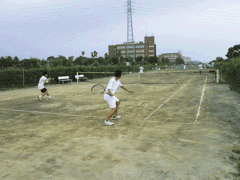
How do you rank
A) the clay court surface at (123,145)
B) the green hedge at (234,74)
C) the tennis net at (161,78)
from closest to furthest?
the clay court surface at (123,145), the green hedge at (234,74), the tennis net at (161,78)

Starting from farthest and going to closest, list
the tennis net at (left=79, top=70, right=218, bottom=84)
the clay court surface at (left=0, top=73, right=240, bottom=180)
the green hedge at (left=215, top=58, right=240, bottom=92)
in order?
the tennis net at (left=79, top=70, right=218, bottom=84), the green hedge at (left=215, top=58, right=240, bottom=92), the clay court surface at (left=0, top=73, right=240, bottom=180)

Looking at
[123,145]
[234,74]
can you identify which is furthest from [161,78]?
[123,145]

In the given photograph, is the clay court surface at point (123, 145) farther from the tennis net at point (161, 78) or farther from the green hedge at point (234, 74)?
the tennis net at point (161, 78)

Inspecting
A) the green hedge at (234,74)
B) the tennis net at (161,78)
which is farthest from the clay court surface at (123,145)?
the tennis net at (161,78)

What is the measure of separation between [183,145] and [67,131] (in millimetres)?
3364

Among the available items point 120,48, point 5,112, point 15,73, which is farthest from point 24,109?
point 120,48

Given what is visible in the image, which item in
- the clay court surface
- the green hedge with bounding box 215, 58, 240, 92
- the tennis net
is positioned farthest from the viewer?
the tennis net

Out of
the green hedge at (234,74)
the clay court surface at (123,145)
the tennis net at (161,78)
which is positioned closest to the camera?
the clay court surface at (123,145)

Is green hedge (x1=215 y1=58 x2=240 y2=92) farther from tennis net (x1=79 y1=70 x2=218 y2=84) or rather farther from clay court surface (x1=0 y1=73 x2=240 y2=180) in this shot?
clay court surface (x1=0 y1=73 x2=240 y2=180)

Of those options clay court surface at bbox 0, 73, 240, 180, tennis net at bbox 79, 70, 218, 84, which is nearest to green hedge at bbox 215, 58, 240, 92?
tennis net at bbox 79, 70, 218, 84

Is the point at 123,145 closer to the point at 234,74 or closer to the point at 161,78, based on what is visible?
the point at 234,74

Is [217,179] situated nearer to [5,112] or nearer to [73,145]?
[73,145]

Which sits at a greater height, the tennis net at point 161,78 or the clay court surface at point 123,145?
the tennis net at point 161,78

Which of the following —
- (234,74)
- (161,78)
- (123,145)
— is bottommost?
(123,145)
